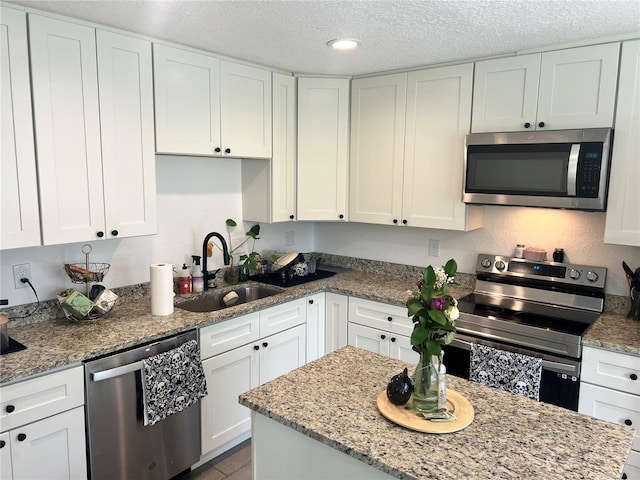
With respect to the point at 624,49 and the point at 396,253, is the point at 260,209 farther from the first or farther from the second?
the point at 624,49

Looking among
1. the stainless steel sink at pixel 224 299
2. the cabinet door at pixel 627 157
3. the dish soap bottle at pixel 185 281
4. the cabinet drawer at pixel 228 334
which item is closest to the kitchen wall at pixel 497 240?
the cabinet door at pixel 627 157

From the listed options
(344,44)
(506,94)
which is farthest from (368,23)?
(506,94)

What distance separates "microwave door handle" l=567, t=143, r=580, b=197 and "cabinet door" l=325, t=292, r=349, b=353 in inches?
59.6

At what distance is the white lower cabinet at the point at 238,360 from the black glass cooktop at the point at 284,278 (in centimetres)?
24

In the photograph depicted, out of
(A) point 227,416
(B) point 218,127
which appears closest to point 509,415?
(A) point 227,416

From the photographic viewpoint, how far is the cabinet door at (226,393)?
8.45 ft

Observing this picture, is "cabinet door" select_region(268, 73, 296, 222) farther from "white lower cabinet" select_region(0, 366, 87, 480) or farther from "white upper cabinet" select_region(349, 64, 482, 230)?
"white lower cabinet" select_region(0, 366, 87, 480)

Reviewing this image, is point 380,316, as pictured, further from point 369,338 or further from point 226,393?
point 226,393

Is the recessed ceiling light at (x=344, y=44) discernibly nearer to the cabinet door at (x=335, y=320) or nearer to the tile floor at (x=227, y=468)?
the cabinet door at (x=335, y=320)

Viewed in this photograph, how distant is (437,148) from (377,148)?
44 centimetres

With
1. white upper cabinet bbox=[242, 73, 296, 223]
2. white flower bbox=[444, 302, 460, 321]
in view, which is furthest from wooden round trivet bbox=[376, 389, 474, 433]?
white upper cabinet bbox=[242, 73, 296, 223]

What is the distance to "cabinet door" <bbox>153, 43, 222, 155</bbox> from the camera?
250 cm

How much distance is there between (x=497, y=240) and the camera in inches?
123

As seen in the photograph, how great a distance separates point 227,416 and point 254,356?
0.37 meters
